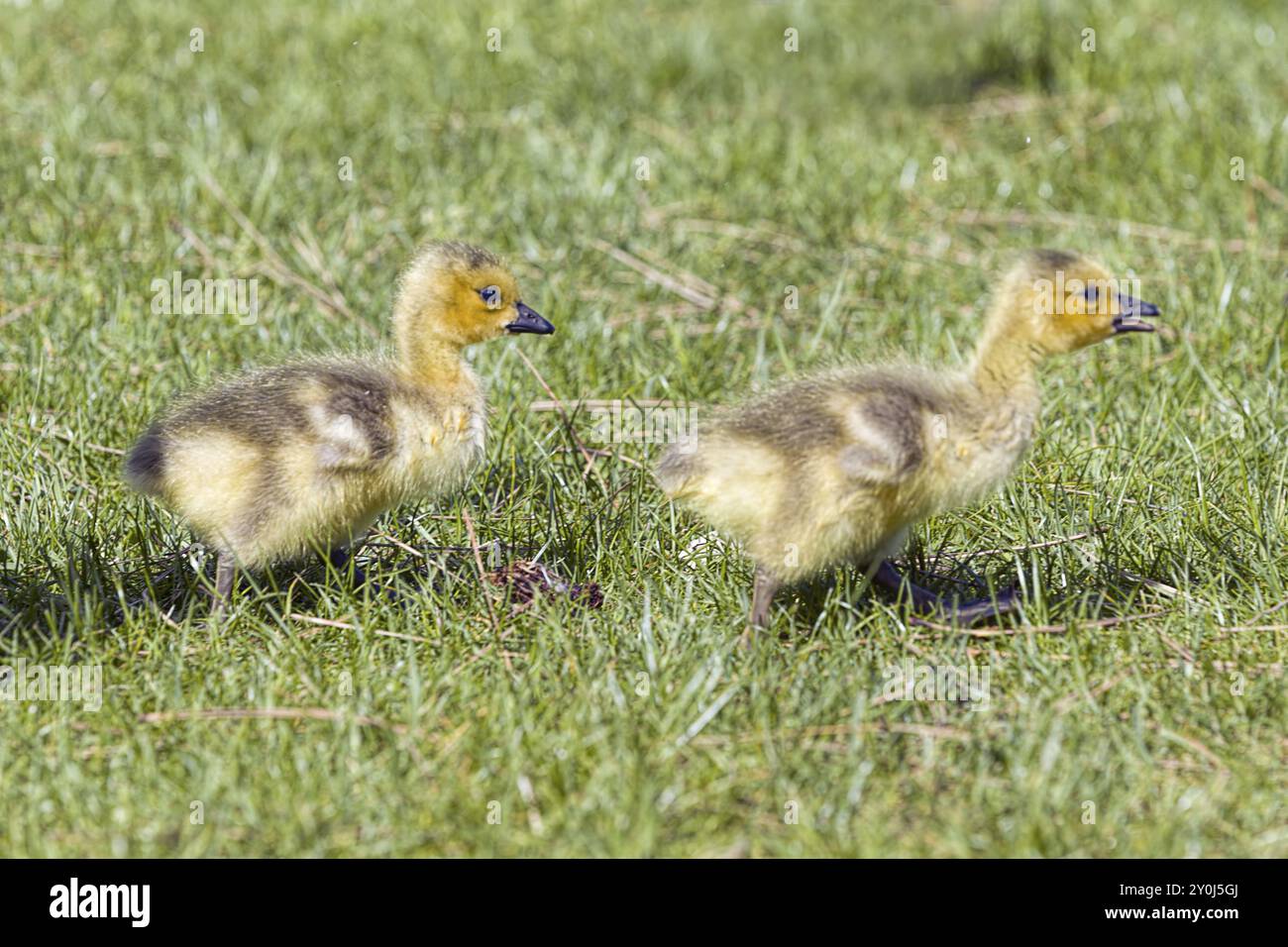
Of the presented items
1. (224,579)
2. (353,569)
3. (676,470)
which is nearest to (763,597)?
(676,470)

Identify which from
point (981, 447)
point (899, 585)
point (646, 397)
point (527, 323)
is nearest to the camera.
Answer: point (981, 447)

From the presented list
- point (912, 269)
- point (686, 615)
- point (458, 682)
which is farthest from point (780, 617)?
point (912, 269)

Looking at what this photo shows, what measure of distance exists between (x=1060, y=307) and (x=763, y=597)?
0.96 meters

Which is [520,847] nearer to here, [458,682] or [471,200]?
[458,682]

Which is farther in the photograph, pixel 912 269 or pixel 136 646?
pixel 912 269

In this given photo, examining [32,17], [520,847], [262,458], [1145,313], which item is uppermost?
[32,17]

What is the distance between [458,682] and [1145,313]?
1.78m

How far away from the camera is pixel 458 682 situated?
3598 mm

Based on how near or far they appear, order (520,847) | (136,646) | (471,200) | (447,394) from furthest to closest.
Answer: (471,200)
(447,394)
(136,646)
(520,847)

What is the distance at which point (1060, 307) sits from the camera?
3805 millimetres

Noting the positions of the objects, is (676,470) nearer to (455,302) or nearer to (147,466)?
(455,302)

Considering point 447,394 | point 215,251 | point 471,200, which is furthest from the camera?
point 471,200

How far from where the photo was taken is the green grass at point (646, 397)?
3.24m

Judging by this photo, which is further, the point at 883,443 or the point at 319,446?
the point at 319,446
